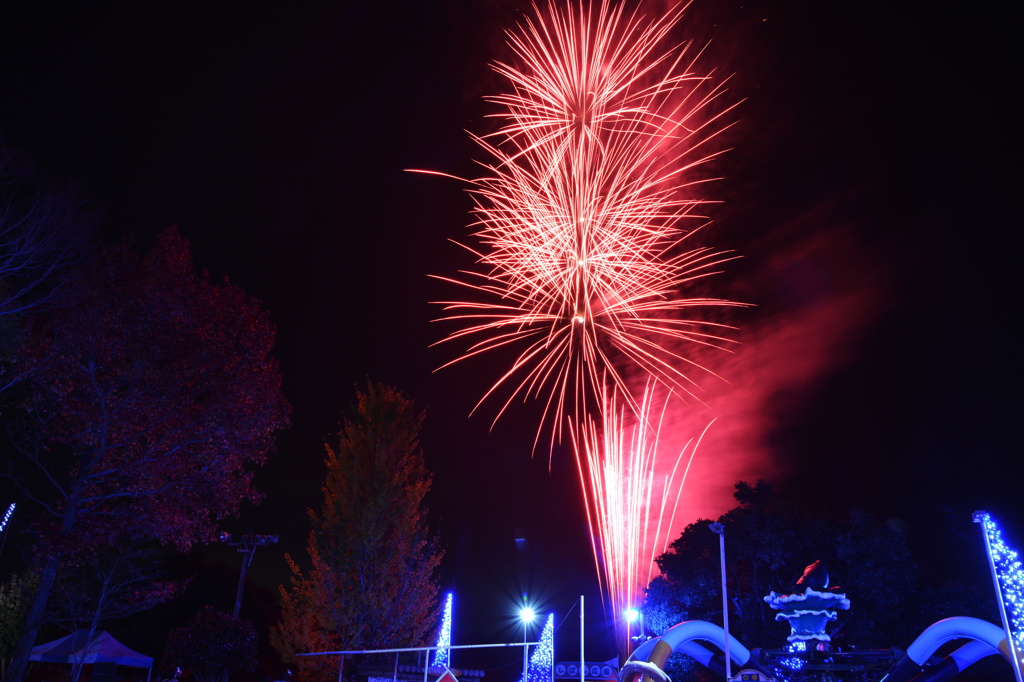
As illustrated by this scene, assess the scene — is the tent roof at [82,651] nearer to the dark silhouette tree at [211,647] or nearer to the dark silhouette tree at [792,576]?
the dark silhouette tree at [211,647]

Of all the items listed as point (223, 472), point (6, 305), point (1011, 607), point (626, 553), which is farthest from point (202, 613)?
point (1011, 607)

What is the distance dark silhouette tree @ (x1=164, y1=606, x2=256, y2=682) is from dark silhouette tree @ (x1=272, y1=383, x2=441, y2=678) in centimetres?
505

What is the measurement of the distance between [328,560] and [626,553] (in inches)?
396

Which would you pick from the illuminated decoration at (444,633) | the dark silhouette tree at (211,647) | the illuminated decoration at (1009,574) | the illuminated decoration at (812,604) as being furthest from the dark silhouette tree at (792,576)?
the dark silhouette tree at (211,647)

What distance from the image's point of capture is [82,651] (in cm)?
2338

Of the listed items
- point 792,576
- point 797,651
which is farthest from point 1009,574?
point 792,576

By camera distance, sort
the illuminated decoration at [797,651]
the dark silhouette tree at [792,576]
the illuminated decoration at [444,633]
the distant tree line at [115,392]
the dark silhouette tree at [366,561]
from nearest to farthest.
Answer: the distant tree line at [115,392] < the illuminated decoration at [797,651] < the dark silhouette tree at [366,561] < the dark silhouette tree at [792,576] < the illuminated decoration at [444,633]

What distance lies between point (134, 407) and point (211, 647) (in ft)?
23.7

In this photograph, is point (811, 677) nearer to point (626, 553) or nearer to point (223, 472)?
point (626, 553)

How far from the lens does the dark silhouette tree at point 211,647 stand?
16.5 m

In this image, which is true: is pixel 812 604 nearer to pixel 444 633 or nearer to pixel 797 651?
pixel 797 651

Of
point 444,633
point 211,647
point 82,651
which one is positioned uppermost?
point 444,633

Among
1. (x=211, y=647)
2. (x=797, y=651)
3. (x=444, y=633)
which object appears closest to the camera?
(x=211, y=647)

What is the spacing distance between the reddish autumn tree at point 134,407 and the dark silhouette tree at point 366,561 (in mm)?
9298
